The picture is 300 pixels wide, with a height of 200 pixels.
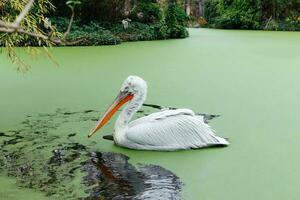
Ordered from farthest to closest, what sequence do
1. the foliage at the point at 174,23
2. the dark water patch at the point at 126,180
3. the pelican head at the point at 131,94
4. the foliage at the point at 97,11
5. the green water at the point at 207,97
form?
the foliage at the point at 97,11 < the foliage at the point at 174,23 < the pelican head at the point at 131,94 < the green water at the point at 207,97 < the dark water patch at the point at 126,180

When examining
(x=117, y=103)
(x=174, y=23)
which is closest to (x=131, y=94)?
(x=117, y=103)

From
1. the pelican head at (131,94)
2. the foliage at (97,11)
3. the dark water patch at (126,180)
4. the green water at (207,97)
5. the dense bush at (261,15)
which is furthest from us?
the dense bush at (261,15)

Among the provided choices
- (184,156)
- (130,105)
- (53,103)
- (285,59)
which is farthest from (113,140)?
(285,59)

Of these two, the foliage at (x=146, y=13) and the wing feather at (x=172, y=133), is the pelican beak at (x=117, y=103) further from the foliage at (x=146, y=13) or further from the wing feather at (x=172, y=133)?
the foliage at (x=146, y=13)

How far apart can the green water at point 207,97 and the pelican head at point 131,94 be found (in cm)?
15

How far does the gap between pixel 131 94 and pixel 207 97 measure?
1179 mm

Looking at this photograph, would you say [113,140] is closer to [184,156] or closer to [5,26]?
[184,156]

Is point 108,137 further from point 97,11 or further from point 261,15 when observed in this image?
point 261,15

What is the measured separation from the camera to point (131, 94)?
3195 mm

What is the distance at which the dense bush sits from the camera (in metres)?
13.7

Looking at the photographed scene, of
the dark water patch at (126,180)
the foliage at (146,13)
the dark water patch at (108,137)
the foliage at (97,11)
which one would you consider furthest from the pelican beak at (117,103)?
the foliage at (146,13)

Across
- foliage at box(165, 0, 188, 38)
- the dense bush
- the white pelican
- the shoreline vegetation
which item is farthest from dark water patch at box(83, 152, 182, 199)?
the dense bush

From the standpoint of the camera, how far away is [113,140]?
3.20 metres

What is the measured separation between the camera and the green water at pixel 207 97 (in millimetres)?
2539
